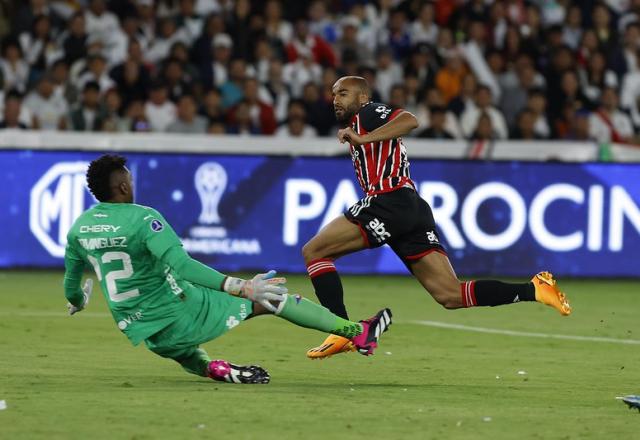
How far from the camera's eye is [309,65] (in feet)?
65.7

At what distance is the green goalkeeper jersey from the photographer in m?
8.18

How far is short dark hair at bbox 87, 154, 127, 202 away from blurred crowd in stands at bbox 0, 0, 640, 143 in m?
9.58

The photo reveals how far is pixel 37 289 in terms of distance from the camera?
15.0 metres

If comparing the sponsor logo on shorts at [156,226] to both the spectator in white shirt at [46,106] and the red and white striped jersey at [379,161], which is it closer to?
the red and white striped jersey at [379,161]

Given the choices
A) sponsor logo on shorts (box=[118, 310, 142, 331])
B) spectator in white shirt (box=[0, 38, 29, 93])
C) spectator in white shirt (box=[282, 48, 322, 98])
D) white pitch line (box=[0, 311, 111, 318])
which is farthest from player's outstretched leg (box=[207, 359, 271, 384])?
spectator in white shirt (box=[282, 48, 322, 98])

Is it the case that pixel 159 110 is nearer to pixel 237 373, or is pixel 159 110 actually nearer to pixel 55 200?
pixel 55 200

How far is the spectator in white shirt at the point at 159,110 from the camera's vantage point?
733 inches

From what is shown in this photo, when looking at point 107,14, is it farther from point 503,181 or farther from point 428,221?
point 428,221

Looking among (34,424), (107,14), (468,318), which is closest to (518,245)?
(468,318)

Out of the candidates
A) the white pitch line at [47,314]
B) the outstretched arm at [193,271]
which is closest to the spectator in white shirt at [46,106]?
the white pitch line at [47,314]

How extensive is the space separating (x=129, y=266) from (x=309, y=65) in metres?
12.0

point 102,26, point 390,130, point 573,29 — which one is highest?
point 573,29

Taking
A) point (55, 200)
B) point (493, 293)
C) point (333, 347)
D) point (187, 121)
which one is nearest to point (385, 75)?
point (187, 121)

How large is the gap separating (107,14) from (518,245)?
6836 millimetres
